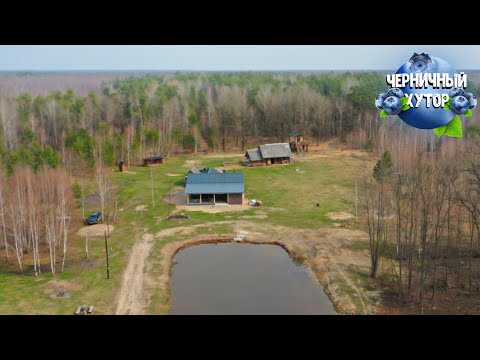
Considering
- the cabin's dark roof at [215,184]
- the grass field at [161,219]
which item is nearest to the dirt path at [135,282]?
the grass field at [161,219]

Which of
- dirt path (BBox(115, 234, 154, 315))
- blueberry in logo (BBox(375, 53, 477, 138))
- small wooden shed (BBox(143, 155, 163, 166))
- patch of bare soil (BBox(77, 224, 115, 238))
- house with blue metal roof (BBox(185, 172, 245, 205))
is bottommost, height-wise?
dirt path (BBox(115, 234, 154, 315))

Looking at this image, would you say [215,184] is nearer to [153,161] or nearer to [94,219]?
[94,219]

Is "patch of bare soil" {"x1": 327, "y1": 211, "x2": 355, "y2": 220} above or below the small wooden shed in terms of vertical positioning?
below

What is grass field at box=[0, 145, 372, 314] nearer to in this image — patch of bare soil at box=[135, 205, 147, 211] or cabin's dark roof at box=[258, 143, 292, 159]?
patch of bare soil at box=[135, 205, 147, 211]

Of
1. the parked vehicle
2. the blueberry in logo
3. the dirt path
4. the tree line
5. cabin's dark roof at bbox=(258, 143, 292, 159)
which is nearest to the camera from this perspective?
the tree line

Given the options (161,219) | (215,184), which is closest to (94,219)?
(161,219)

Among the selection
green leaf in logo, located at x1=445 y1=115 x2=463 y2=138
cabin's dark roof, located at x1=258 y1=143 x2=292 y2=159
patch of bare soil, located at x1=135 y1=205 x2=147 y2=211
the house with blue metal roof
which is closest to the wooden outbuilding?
cabin's dark roof, located at x1=258 y1=143 x2=292 y2=159

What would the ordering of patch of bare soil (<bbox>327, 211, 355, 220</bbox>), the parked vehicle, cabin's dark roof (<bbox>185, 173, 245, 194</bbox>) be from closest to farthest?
the parked vehicle < patch of bare soil (<bbox>327, 211, 355, 220</bbox>) < cabin's dark roof (<bbox>185, 173, 245, 194</bbox>)
